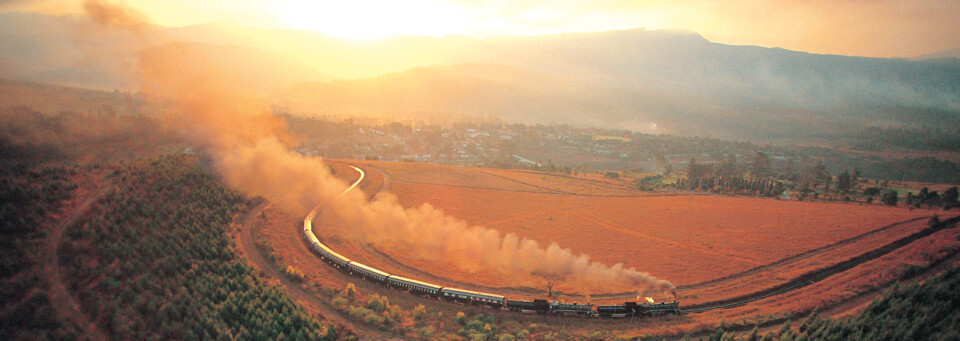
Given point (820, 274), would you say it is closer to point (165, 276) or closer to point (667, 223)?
point (667, 223)

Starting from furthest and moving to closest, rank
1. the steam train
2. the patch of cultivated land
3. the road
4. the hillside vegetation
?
the patch of cultivated land → the steam train → the hillside vegetation → the road

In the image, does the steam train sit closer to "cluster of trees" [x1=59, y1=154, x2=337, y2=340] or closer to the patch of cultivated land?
the patch of cultivated land

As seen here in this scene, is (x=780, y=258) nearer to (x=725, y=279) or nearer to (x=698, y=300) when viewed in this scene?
(x=725, y=279)

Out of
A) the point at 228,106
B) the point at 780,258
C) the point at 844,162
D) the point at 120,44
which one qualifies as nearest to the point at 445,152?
the point at 228,106

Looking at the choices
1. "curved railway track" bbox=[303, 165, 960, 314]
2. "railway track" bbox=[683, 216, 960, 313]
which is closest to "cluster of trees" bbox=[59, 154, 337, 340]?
"curved railway track" bbox=[303, 165, 960, 314]

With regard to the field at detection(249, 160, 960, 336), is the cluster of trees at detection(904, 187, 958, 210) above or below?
above

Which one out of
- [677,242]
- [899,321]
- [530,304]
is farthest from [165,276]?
[677,242]
